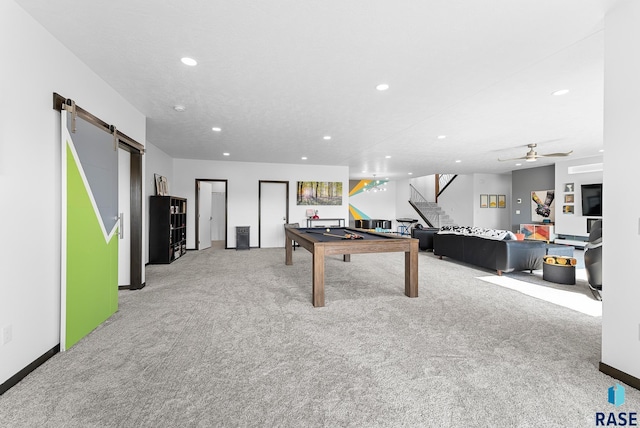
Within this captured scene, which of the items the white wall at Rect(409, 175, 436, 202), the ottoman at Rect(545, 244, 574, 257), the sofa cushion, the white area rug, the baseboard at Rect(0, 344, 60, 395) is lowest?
the baseboard at Rect(0, 344, 60, 395)

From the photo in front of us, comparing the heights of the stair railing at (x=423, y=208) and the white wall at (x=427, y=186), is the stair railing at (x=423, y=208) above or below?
below

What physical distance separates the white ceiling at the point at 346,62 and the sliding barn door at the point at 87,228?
2.82 feet

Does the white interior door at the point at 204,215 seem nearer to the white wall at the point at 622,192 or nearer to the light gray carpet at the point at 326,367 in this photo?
the light gray carpet at the point at 326,367

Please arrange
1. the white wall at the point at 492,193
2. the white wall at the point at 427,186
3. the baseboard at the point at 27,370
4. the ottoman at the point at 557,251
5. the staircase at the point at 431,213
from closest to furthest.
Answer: the baseboard at the point at 27,370 → the ottoman at the point at 557,251 → the white wall at the point at 492,193 → the staircase at the point at 431,213 → the white wall at the point at 427,186

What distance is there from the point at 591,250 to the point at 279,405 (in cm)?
460

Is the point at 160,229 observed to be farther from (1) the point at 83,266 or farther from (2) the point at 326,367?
(2) the point at 326,367

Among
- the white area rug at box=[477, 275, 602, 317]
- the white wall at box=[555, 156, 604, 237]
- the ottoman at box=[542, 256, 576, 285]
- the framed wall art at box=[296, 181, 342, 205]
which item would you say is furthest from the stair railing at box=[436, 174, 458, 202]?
the white area rug at box=[477, 275, 602, 317]

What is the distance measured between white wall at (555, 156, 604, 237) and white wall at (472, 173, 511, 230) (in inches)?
105

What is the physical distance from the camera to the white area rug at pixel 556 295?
11.0ft

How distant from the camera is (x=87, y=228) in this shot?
9.02 feet

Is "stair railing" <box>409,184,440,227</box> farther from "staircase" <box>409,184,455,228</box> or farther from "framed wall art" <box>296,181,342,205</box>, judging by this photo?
"framed wall art" <box>296,181,342,205</box>

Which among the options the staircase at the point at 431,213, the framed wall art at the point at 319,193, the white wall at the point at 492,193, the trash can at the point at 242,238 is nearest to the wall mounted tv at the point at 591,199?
the white wall at the point at 492,193

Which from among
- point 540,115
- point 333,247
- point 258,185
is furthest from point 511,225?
point 333,247

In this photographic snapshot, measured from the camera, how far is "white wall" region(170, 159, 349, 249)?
830cm
